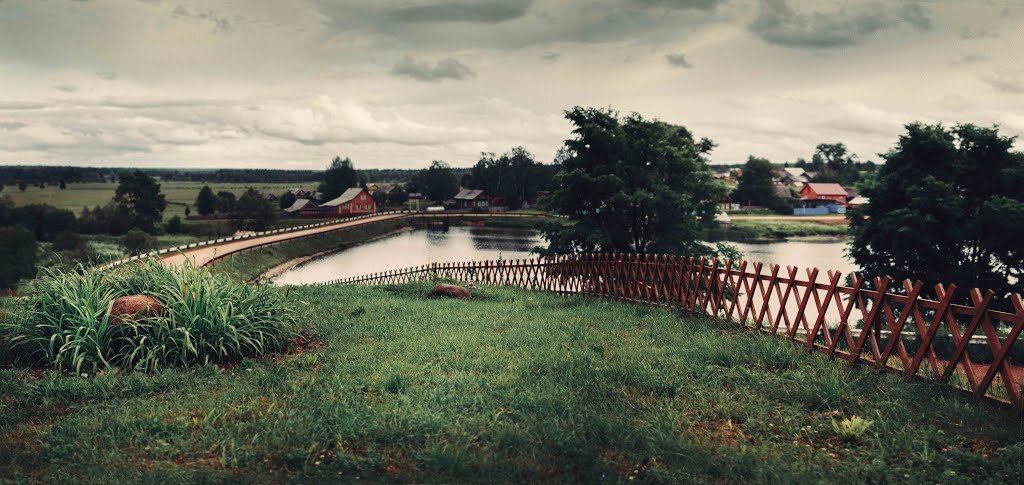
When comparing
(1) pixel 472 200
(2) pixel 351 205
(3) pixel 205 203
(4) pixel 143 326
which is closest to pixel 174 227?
(3) pixel 205 203

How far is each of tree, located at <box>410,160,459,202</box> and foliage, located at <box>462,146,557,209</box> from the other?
1188 cm

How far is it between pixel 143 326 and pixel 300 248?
172 ft

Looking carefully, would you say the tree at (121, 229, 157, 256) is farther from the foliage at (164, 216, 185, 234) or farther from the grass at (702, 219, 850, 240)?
the grass at (702, 219, 850, 240)

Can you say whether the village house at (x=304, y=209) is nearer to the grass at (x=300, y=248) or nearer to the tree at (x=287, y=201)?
the tree at (x=287, y=201)

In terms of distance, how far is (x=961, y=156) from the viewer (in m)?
18.6

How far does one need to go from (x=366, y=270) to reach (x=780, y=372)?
40.0 metres

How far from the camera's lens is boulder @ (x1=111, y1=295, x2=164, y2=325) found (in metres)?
8.12

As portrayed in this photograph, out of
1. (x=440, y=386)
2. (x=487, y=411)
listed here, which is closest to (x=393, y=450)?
(x=487, y=411)

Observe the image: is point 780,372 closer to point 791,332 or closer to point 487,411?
point 791,332

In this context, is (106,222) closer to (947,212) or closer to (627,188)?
(627,188)

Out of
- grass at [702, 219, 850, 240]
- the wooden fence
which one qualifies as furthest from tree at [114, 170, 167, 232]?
the wooden fence

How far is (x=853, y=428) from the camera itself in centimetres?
545

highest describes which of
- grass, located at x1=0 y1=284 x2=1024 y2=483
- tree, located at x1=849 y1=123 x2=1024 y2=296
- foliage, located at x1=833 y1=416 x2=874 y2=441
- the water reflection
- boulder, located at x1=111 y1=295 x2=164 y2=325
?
tree, located at x1=849 y1=123 x2=1024 y2=296

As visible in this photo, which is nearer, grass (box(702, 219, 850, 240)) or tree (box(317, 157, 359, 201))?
grass (box(702, 219, 850, 240))
